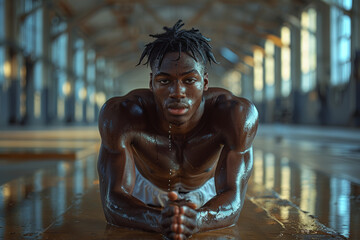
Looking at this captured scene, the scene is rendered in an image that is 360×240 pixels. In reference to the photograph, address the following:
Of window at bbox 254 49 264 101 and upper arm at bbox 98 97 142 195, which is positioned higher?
window at bbox 254 49 264 101

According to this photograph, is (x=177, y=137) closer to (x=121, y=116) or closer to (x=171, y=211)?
(x=121, y=116)

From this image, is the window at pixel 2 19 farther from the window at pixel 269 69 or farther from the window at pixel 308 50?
the window at pixel 269 69

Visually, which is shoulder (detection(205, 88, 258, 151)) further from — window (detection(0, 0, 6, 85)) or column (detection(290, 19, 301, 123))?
column (detection(290, 19, 301, 123))

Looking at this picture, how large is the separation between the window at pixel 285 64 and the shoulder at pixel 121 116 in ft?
89.3

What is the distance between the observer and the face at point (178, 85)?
6.79 feet

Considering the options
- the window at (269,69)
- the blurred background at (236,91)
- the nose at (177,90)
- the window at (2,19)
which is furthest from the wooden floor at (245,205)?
the window at (269,69)

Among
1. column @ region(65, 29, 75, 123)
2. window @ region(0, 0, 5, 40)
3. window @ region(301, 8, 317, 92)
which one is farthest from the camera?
column @ region(65, 29, 75, 123)

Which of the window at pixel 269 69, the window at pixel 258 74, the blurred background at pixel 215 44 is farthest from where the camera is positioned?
the window at pixel 258 74

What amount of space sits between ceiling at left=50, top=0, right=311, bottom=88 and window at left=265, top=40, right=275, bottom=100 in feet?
3.15

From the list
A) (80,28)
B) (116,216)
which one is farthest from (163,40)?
(80,28)

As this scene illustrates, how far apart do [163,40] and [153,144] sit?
59cm

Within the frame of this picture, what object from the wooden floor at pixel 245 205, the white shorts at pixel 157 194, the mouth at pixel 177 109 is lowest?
the wooden floor at pixel 245 205

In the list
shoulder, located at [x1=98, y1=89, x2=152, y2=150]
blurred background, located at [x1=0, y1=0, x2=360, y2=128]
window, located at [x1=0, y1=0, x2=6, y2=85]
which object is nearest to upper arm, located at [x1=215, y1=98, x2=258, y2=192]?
shoulder, located at [x1=98, y1=89, x2=152, y2=150]

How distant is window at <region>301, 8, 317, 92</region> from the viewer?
23.5 metres
